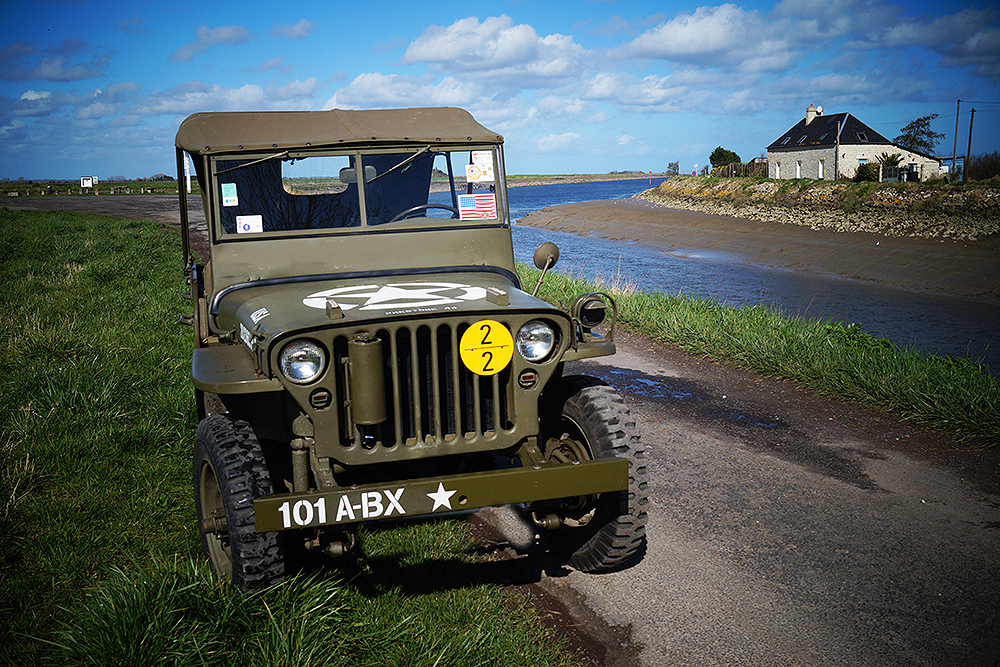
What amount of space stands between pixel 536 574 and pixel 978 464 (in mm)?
3634

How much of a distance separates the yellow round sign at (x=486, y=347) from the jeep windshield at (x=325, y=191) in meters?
Result: 1.61

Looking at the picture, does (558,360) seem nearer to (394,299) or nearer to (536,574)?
(394,299)

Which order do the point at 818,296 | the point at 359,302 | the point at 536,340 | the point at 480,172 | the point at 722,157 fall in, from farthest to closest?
1. the point at 722,157
2. the point at 818,296
3. the point at 480,172
4. the point at 359,302
5. the point at 536,340

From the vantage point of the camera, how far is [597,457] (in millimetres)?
3719

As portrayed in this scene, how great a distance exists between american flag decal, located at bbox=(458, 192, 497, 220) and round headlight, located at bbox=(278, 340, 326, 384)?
200 cm

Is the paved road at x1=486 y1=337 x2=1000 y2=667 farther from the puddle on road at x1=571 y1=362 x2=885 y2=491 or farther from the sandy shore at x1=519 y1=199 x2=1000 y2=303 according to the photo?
the sandy shore at x1=519 y1=199 x2=1000 y2=303

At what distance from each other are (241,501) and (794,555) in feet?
9.72

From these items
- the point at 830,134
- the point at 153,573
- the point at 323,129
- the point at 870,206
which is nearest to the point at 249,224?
the point at 323,129

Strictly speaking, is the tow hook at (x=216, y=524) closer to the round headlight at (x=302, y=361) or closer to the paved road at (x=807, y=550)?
the round headlight at (x=302, y=361)

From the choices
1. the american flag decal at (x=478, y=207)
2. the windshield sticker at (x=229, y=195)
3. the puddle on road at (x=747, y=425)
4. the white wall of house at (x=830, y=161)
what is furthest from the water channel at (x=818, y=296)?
the white wall of house at (x=830, y=161)

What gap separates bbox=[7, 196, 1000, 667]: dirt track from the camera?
133 inches

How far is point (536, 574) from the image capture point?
4055mm

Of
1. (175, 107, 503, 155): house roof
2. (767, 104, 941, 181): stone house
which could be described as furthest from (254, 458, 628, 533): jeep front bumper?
(767, 104, 941, 181): stone house

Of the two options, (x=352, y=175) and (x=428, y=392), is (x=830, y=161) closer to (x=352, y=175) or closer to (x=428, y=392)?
(x=352, y=175)
